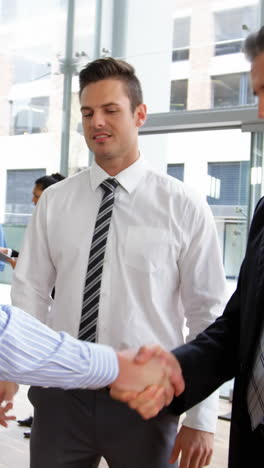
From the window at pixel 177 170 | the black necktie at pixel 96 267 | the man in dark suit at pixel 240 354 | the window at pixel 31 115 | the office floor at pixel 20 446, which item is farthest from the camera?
the window at pixel 31 115

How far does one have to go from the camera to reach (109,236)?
5.86 feet

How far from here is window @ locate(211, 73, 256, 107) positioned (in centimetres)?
483

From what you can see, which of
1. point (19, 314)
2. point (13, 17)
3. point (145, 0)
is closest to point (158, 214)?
point (19, 314)

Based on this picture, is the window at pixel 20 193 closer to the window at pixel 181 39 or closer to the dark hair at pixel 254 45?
the window at pixel 181 39

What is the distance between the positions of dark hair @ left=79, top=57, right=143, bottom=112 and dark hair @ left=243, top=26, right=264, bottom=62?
537 mm

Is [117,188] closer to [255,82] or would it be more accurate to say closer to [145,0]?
[255,82]

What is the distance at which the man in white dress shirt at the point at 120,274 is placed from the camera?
5.31 ft

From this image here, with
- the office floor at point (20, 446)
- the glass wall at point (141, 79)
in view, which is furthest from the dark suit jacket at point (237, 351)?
the glass wall at point (141, 79)

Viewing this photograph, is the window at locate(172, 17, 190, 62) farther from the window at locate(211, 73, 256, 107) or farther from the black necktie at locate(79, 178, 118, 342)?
the black necktie at locate(79, 178, 118, 342)

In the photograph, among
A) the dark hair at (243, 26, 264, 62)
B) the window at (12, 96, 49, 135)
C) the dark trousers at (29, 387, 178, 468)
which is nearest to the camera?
the dark hair at (243, 26, 264, 62)

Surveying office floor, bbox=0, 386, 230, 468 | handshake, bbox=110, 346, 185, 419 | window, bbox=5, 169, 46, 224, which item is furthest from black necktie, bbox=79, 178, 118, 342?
window, bbox=5, 169, 46, 224

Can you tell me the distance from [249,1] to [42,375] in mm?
4564

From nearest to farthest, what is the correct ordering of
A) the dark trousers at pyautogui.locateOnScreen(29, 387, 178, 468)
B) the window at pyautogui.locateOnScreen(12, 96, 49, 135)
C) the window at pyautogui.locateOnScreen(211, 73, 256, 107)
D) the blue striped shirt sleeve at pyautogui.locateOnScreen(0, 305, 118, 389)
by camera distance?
the blue striped shirt sleeve at pyautogui.locateOnScreen(0, 305, 118, 389)
the dark trousers at pyautogui.locateOnScreen(29, 387, 178, 468)
the window at pyautogui.locateOnScreen(211, 73, 256, 107)
the window at pyautogui.locateOnScreen(12, 96, 49, 135)

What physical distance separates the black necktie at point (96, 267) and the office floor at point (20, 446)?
2.02 meters
